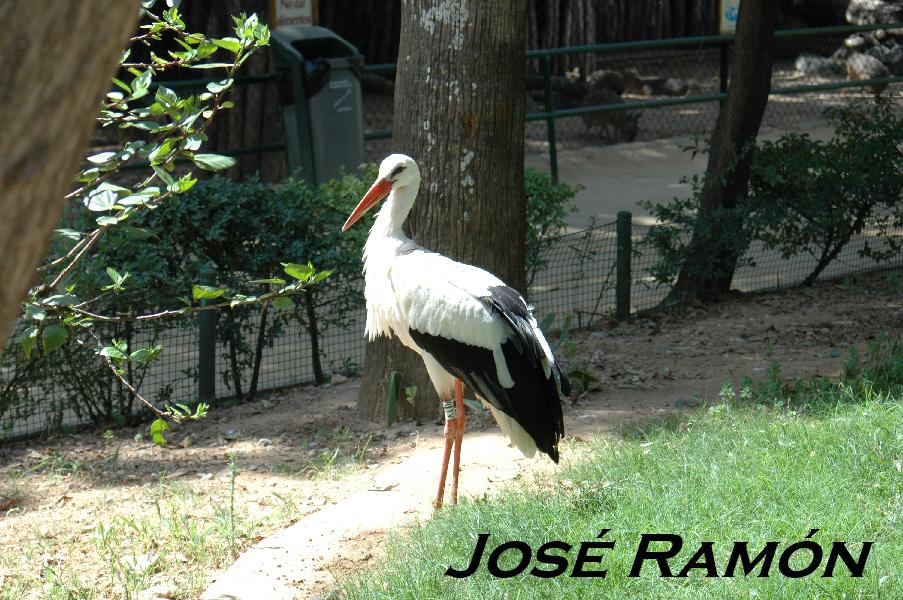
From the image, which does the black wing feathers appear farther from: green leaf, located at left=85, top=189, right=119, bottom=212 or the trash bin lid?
the trash bin lid

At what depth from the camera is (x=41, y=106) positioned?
4.95 ft

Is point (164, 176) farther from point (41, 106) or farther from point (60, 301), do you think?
point (41, 106)

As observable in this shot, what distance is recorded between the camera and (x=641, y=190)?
1243cm

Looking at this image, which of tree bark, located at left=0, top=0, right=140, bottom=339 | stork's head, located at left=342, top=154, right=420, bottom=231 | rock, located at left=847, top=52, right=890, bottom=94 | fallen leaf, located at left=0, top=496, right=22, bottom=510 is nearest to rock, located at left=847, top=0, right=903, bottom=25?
rock, located at left=847, top=52, right=890, bottom=94

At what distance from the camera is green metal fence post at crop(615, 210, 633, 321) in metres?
8.00

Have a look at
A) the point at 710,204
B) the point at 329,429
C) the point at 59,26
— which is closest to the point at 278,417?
the point at 329,429

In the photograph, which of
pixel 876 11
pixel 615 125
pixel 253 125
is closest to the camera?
pixel 253 125

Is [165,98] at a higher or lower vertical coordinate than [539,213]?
higher

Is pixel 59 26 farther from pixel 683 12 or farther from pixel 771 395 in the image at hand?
pixel 683 12

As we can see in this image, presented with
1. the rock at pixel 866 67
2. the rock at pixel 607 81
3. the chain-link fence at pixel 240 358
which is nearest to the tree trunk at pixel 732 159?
the chain-link fence at pixel 240 358

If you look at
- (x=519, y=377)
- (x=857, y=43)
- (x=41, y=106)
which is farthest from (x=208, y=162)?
(x=857, y=43)

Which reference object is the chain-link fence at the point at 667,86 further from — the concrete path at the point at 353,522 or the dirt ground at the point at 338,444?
the concrete path at the point at 353,522

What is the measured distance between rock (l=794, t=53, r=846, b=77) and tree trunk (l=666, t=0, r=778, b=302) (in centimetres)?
1124

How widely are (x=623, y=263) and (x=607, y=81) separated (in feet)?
31.8
